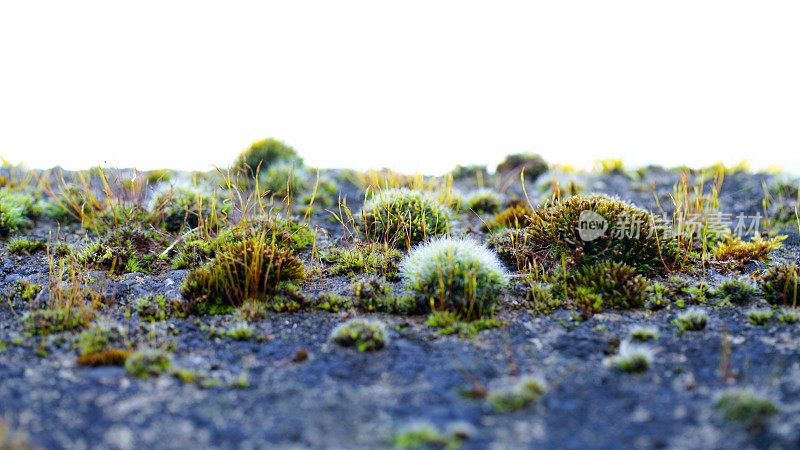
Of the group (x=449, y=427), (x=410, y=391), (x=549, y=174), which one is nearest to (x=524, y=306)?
(x=410, y=391)

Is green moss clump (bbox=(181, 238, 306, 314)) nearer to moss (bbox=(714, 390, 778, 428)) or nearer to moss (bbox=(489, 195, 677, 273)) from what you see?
moss (bbox=(489, 195, 677, 273))

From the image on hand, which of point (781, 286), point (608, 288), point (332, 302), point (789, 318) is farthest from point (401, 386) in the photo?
point (781, 286)

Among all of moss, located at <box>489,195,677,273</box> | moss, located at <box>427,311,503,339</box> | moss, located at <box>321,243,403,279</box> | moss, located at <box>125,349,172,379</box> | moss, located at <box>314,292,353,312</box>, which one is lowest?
moss, located at <box>125,349,172,379</box>

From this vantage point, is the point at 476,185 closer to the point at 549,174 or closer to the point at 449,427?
the point at 549,174

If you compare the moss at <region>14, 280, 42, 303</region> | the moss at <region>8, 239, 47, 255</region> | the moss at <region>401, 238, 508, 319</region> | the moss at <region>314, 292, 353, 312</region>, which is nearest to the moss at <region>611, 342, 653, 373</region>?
the moss at <region>401, 238, 508, 319</region>

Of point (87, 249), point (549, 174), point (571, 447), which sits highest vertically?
point (549, 174)

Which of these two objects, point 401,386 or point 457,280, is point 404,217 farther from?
point 401,386

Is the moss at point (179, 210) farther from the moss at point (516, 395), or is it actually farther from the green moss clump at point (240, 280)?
the moss at point (516, 395)
